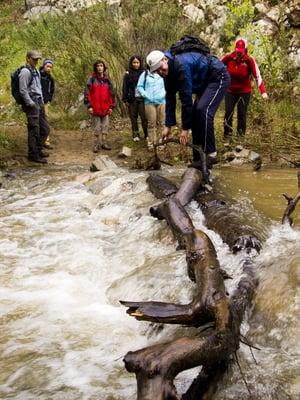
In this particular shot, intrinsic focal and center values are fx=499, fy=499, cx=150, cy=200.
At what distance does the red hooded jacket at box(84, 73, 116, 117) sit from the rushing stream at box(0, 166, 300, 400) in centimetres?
310

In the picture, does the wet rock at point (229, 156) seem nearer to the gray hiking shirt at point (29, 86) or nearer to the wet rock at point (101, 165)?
the wet rock at point (101, 165)

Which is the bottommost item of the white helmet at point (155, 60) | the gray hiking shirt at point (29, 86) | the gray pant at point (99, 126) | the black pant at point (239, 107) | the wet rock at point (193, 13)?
the gray pant at point (99, 126)

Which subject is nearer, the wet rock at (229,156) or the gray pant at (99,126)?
the wet rock at (229,156)

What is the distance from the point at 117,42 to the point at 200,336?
10456mm

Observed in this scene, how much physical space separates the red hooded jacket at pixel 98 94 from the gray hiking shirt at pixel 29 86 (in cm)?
107

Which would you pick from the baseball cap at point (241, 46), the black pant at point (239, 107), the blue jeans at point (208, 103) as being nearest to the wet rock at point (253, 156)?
the black pant at point (239, 107)

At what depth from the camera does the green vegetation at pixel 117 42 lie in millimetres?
9633

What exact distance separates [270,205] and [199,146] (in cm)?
117

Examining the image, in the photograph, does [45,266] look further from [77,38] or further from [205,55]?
[77,38]

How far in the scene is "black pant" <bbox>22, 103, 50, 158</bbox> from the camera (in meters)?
8.83

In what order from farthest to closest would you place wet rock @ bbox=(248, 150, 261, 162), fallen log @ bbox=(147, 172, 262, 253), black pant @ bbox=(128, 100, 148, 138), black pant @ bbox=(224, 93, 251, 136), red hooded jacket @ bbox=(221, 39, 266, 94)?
black pant @ bbox=(128, 100, 148, 138) < black pant @ bbox=(224, 93, 251, 136) < wet rock @ bbox=(248, 150, 261, 162) < red hooded jacket @ bbox=(221, 39, 266, 94) < fallen log @ bbox=(147, 172, 262, 253)

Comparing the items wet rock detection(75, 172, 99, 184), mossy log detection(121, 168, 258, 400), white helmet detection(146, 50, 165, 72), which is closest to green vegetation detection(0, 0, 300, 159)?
wet rock detection(75, 172, 99, 184)

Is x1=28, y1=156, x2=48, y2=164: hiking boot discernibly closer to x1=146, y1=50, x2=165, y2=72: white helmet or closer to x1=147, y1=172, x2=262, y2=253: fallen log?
x1=147, y1=172, x2=262, y2=253: fallen log

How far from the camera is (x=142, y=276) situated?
436 cm
